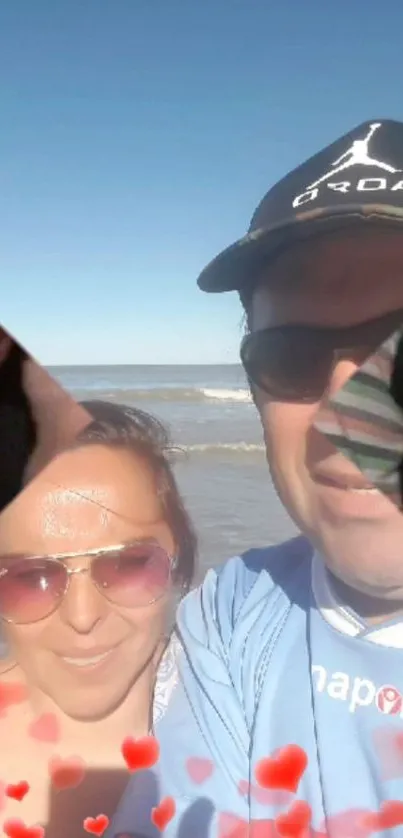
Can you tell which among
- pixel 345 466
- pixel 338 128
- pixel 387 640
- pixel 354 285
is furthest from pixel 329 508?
pixel 338 128

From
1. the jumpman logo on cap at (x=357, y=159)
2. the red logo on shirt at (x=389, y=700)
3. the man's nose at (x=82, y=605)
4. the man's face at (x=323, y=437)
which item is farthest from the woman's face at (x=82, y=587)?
the jumpman logo on cap at (x=357, y=159)

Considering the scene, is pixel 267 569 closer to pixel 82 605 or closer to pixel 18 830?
pixel 82 605

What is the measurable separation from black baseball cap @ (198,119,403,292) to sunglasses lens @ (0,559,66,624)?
18.8 inches

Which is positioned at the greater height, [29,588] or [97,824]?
[29,588]

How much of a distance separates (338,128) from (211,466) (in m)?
0.72

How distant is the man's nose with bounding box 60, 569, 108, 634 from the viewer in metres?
1.01

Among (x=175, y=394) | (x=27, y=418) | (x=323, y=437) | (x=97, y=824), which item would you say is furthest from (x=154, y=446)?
(x=97, y=824)

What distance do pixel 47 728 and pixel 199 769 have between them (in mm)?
242

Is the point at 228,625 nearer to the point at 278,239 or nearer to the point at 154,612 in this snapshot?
the point at 154,612

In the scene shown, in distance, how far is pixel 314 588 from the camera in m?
1.02

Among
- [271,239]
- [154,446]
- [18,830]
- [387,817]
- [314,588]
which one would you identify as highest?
[271,239]

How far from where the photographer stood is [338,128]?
0.98 m
